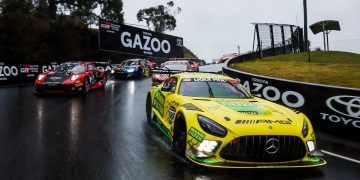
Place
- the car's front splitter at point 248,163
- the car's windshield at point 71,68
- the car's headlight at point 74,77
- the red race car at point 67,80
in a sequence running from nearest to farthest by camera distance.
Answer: the car's front splitter at point 248,163
the red race car at point 67,80
the car's headlight at point 74,77
the car's windshield at point 71,68

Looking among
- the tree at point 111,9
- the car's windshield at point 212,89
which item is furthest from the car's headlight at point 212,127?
the tree at point 111,9

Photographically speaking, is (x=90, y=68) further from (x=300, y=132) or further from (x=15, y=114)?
(x=300, y=132)

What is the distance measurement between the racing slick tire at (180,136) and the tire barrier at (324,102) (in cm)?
412

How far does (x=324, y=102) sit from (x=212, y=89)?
3266 mm

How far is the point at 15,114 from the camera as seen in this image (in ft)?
33.9

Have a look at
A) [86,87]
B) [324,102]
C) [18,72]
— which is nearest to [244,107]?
[324,102]

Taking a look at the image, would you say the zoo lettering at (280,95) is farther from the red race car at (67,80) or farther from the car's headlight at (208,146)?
the red race car at (67,80)

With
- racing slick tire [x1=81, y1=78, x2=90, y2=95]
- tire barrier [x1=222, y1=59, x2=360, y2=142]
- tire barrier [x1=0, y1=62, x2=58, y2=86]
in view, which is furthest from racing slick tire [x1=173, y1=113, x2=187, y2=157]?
tire barrier [x1=0, y1=62, x2=58, y2=86]

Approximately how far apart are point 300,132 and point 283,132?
0.30 m

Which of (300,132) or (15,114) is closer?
(300,132)

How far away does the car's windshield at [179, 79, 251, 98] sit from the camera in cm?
699

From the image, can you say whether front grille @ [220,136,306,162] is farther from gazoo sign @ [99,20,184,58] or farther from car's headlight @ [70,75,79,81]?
gazoo sign @ [99,20,184,58]

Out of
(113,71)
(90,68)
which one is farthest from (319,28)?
(90,68)

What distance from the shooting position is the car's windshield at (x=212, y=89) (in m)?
6.99
